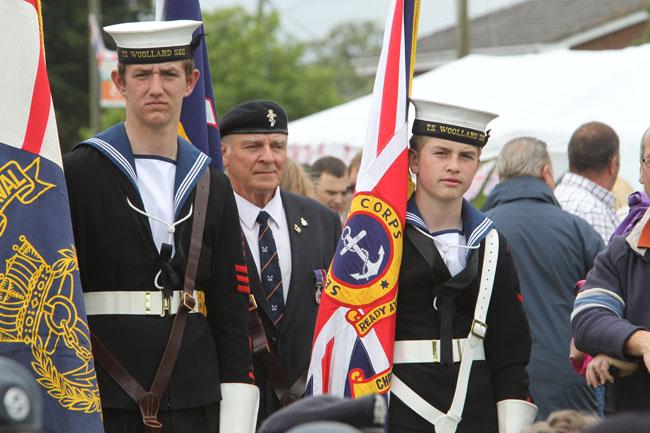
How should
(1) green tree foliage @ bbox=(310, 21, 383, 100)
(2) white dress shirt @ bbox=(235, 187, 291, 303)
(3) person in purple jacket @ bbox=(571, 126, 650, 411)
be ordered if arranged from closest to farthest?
1. (3) person in purple jacket @ bbox=(571, 126, 650, 411)
2. (2) white dress shirt @ bbox=(235, 187, 291, 303)
3. (1) green tree foliage @ bbox=(310, 21, 383, 100)

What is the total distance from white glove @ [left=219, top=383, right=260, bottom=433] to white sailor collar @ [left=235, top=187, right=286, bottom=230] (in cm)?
147

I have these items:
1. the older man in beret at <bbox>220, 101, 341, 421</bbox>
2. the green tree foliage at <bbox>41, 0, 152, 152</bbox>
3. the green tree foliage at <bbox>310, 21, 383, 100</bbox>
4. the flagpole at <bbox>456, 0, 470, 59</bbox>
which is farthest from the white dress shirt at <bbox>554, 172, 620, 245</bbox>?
the green tree foliage at <bbox>310, 21, 383, 100</bbox>

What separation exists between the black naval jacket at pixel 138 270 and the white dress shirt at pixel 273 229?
3.96ft

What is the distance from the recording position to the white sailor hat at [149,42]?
5.36m

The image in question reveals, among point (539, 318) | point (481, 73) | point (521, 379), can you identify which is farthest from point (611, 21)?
point (521, 379)

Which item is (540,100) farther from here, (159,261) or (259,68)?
(259,68)

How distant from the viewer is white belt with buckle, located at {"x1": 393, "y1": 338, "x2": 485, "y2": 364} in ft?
18.5

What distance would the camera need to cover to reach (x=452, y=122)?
5836 millimetres

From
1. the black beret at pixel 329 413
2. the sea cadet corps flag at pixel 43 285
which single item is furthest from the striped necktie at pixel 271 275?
the black beret at pixel 329 413

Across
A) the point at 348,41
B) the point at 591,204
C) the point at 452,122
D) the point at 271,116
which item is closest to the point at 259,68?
the point at 591,204

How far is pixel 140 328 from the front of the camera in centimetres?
514

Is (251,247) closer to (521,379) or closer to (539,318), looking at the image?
(521,379)

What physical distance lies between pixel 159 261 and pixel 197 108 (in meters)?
1.35

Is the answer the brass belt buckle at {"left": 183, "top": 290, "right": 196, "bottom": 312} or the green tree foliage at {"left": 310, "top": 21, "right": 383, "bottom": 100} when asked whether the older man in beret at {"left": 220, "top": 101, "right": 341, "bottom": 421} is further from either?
the green tree foliage at {"left": 310, "top": 21, "right": 383, "bottom": 100}
